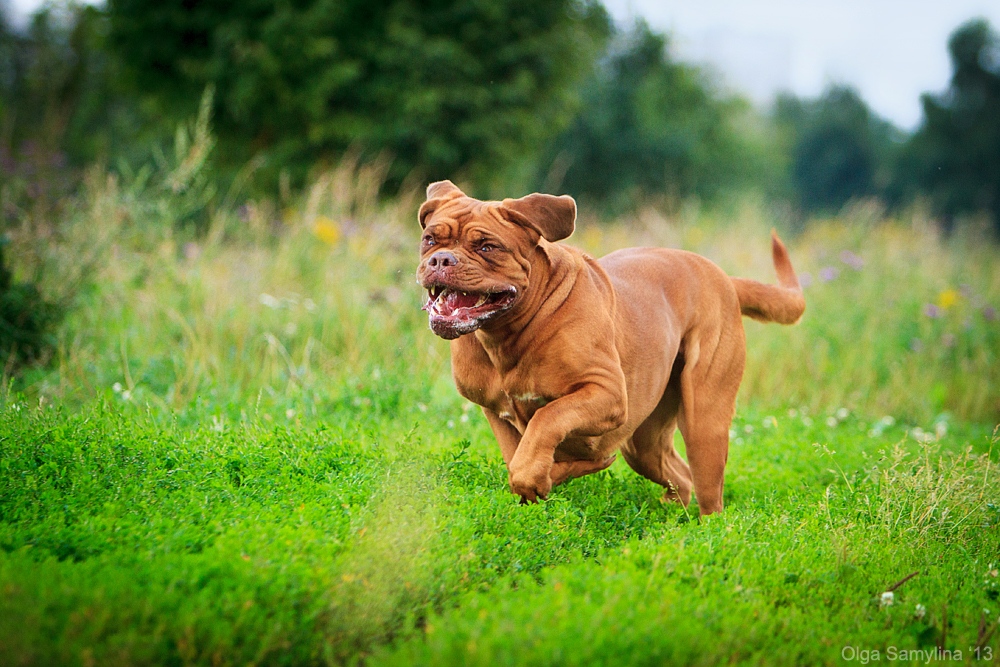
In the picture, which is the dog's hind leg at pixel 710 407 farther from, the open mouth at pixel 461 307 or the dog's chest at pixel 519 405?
the open mouth at pixel 461 307

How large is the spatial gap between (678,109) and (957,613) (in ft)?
78.6

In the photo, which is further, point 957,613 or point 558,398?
point 558,398

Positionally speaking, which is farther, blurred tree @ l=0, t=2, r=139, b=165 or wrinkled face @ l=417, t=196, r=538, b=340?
blurred tree @ l=0, t=2, r=139, b=165

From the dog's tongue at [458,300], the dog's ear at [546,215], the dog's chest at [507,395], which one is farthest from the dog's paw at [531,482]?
the dog's ear at [546,215]

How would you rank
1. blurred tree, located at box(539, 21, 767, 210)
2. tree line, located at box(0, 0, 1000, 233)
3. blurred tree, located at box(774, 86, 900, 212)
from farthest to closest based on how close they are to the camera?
1. blurred tree, located at box(774, 86, 900, 212)
2. blurred tree, located at box(539, 21, 767, 210)
3. tree line, located at box(0, 0, 1000, 233)

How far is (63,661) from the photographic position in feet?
8.71

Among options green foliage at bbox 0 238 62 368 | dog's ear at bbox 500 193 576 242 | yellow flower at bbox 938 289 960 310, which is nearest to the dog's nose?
dog's ear at bbox 500 193 576 242

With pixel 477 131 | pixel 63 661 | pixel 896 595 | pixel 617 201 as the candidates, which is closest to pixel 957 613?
pixel 896 595

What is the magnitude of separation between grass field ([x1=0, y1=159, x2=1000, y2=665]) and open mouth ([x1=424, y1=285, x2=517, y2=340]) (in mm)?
806

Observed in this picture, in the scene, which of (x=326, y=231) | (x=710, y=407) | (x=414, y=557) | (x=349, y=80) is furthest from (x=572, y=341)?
(x=349, y=80)

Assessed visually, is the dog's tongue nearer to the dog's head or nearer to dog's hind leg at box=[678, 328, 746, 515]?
the dog's head

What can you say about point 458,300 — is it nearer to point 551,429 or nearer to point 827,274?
point 551,429

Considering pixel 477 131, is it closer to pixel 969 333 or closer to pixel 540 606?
pixel 969 333

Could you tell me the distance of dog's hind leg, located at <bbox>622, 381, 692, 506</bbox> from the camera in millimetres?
5227
